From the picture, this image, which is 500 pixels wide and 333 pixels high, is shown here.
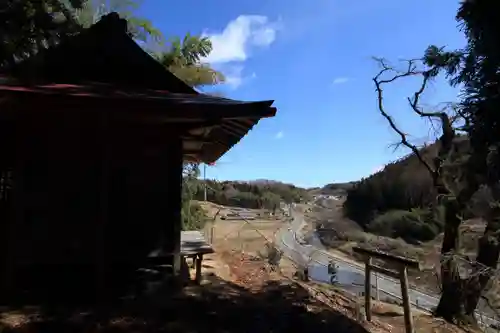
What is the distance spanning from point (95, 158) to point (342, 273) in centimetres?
1400

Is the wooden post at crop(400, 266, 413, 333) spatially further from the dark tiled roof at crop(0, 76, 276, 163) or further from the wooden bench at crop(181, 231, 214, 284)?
the dark tiled roof at crop(0, 76, 276, 163)

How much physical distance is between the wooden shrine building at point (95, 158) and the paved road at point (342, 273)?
898 cm

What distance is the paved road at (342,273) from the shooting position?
1338 cm

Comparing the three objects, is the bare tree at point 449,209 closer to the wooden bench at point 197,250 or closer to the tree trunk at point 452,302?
the tree trunk at point 452,302

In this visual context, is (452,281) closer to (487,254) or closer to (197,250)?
(487,254)

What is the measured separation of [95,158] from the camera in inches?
209

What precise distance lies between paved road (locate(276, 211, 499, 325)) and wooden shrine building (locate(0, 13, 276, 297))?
898cm

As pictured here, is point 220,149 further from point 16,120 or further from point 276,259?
point 276,259

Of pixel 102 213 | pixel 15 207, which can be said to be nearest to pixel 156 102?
pixel 102 213

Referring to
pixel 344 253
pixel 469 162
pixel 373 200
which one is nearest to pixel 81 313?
pixel 469 162

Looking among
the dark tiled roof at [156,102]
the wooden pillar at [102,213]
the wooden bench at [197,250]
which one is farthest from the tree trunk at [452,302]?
the wooden pillar at [102,213]

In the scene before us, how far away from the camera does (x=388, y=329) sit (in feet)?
24.3

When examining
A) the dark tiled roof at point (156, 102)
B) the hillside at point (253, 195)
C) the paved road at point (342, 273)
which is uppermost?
the hillside at point (253, 195)

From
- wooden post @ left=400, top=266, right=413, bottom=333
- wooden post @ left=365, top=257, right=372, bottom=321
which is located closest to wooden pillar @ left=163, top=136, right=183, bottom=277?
wooden post @ left=400, top=266, right=413, bottom=333
